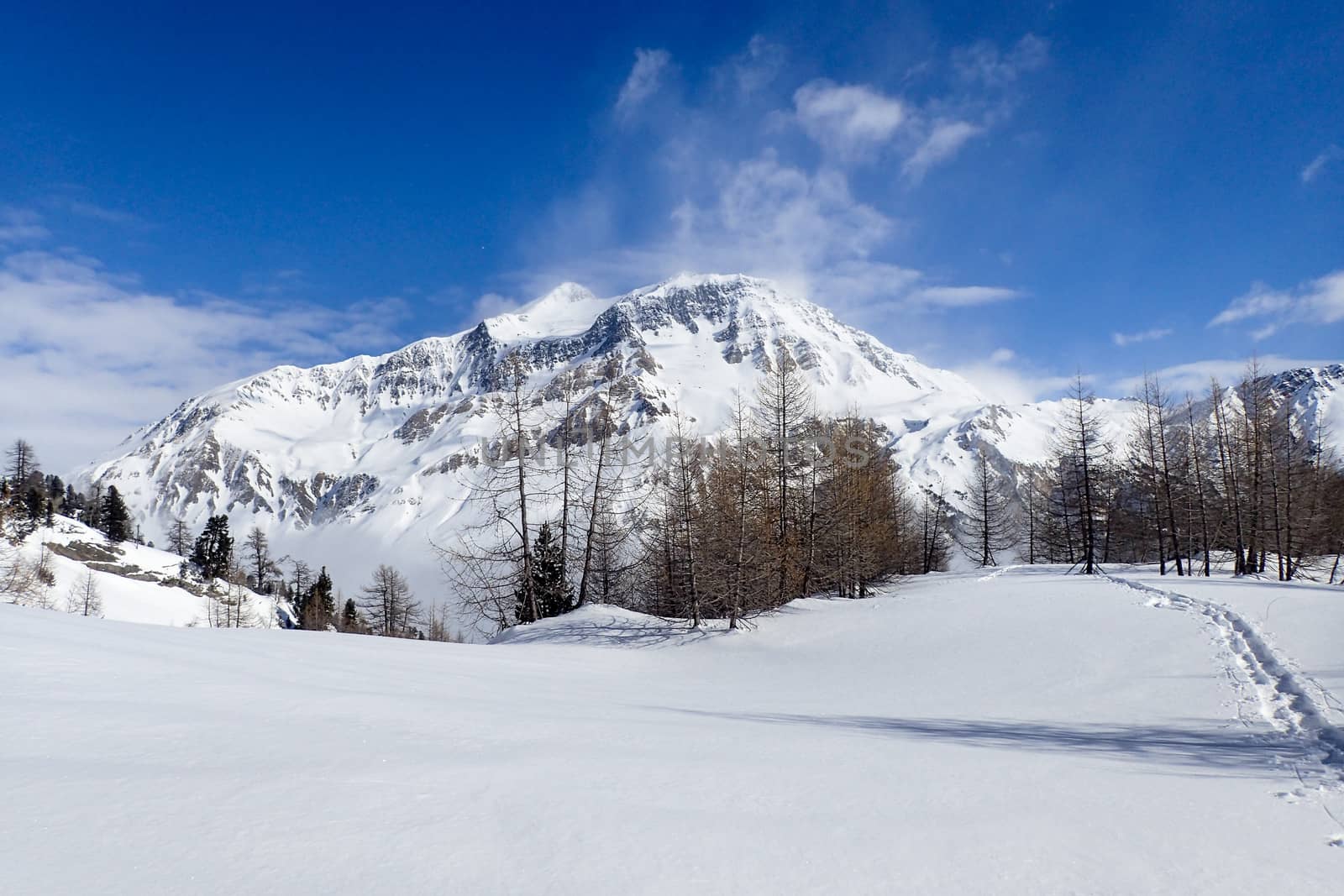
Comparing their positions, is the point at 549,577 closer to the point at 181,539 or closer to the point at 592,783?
the point at 592,783

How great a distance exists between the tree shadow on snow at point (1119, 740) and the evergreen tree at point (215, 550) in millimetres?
86582

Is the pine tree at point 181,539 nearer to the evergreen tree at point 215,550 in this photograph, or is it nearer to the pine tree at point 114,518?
the pine tree at point 114,518

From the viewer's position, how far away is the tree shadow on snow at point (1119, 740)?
6.16 m

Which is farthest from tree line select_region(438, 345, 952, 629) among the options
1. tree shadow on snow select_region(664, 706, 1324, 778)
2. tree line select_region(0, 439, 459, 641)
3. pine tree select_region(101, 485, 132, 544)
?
pine tree select_region(101, 485, 132, 544)

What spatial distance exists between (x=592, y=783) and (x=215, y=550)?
100.0 metres

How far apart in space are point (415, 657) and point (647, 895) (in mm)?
8656

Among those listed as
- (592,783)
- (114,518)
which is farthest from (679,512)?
(114,518)

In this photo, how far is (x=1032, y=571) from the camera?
112ft

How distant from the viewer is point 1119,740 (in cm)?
718

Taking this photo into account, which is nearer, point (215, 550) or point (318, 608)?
point (318, 608)

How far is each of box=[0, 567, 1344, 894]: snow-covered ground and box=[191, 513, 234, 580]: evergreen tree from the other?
3340 inches

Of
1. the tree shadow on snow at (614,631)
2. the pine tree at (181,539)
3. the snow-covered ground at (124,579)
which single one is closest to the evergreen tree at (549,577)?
the tree shadow on snow at (614,631)

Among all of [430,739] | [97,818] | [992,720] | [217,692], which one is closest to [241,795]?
[97,818]

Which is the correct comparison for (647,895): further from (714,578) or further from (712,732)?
(714,578)
